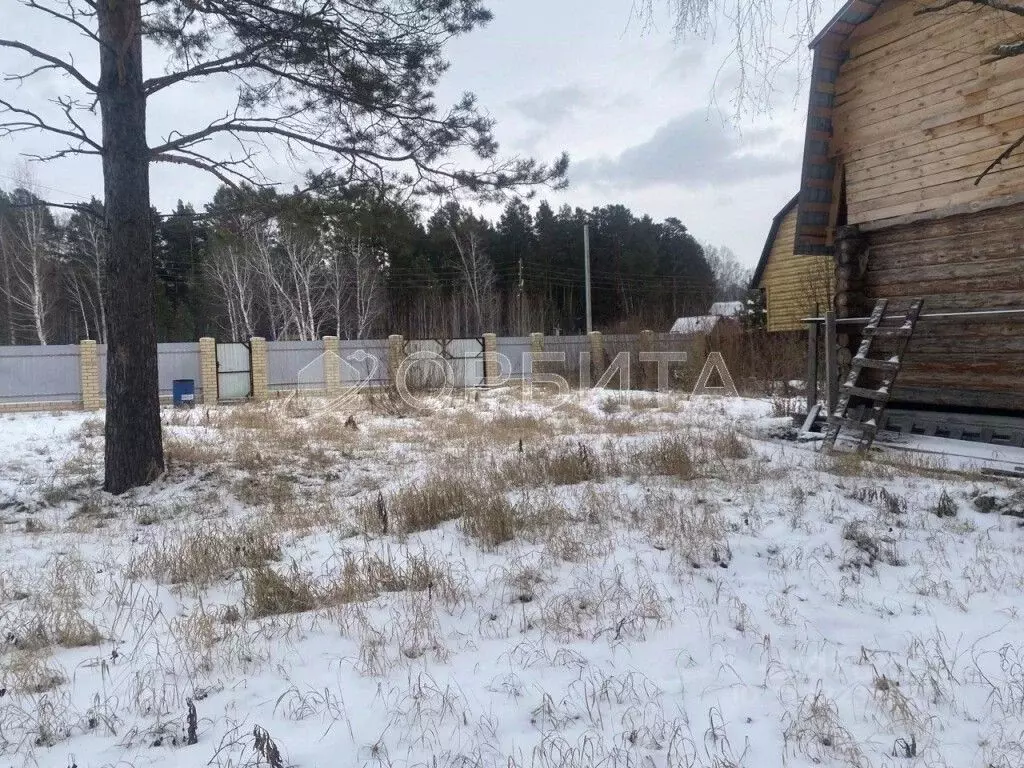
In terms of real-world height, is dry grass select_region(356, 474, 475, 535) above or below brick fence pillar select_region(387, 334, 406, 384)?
below

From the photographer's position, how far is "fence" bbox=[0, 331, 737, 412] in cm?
1614

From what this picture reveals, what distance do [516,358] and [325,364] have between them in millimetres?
6795

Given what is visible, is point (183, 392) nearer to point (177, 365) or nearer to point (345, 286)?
point (177, 365)

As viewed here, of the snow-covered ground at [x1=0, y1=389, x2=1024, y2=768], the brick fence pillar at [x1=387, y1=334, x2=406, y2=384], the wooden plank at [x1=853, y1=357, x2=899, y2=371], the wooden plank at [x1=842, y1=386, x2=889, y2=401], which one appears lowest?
the snow-covered ground at [x1=0, y1=389, x2=1024, y2=768]

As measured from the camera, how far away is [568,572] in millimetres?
3750

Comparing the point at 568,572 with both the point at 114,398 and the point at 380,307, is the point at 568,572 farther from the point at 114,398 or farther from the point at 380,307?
the point at 380,307

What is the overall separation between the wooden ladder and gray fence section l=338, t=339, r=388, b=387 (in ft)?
48.2

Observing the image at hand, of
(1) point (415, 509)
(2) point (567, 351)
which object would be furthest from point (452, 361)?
(1) point (415, 509)

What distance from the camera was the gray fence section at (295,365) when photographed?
19297 mm

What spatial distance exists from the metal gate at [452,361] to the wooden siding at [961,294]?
12800 millimetres

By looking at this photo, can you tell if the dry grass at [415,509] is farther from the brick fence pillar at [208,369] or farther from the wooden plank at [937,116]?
the brick fence pillar at [208,369]

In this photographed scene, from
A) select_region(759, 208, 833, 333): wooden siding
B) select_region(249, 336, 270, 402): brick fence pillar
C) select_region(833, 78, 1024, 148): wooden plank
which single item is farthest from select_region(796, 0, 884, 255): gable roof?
select_region(249, 336, 270, 402): brick fence pillar

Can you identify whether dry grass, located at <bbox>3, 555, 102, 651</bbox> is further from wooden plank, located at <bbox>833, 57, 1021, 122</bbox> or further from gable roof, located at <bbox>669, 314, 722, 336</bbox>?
gable roof, located at <bbox>669, 314, 722, 336</bbox>

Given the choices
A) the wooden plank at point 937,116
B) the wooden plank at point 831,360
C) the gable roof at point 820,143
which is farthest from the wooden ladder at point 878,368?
the wooden plank at point 937,116
